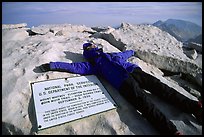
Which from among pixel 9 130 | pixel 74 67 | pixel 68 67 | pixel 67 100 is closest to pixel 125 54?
pixel 74 67

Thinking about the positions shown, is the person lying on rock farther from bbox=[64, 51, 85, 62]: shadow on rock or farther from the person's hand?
bbox=[64, 51, 85, 62]: shadow on rock

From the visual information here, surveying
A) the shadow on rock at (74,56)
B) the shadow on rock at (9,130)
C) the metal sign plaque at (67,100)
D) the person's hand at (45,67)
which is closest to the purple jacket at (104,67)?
the person's hand at (45,67)

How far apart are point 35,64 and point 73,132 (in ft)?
7.08

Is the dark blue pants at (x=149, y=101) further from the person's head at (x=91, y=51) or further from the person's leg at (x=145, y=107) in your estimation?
the person's head at (x=91, y=51)

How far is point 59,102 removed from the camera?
11.4 feet

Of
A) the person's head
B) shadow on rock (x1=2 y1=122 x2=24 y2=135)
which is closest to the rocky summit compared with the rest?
shadow on rock (x1=2 y1=122 x2=24 y2=135)

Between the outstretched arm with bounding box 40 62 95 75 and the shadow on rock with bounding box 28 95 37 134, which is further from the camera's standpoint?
the outstretched arm with bounding box 40 62 95 75

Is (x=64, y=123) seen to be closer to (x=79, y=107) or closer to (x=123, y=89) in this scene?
(x=79, y=107)

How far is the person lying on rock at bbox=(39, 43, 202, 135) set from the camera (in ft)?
10.7

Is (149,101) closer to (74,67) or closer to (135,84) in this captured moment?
(135,84)

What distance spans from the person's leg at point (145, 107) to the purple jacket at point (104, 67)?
0.21 m

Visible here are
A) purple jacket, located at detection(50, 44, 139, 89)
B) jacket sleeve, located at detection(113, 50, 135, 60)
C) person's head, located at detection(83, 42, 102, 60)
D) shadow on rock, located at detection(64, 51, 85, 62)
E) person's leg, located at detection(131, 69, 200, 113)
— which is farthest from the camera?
shadow on rock, located at detection(64, 51, 85, 62)

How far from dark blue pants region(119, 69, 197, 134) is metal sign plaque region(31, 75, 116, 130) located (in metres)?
0.42

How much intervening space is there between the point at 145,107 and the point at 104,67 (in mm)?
1434
